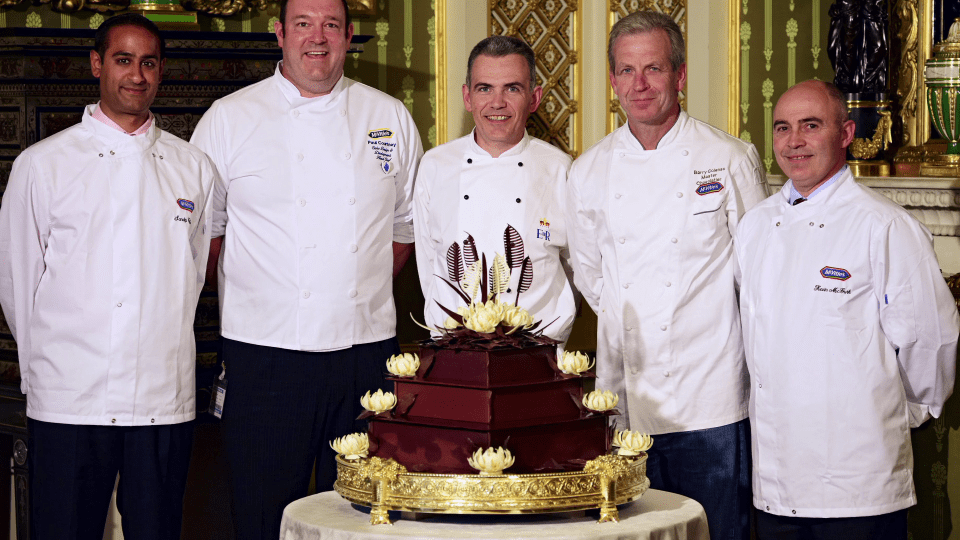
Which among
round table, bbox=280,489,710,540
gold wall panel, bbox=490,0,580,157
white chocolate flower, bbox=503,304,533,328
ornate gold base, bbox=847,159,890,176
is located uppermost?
gold wall panel, bbox=490,0,580,157

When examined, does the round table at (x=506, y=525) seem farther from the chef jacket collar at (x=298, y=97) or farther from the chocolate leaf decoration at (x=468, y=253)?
the chef jacket collar at (x=298, y=97)

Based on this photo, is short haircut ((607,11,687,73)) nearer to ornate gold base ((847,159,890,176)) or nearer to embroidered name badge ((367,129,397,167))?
embroidered name badge ((367,129,397,167))

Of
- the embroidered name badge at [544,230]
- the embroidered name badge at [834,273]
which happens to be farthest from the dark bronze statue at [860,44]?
the embroidered name badge at [834,273]

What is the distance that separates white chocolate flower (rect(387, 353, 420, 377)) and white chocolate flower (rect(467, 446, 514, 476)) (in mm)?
251

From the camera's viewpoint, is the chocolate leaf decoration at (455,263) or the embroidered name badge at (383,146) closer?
the chocolate leaf decoration at (455,263)

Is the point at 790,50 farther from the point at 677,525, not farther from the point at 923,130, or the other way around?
the point at 677,525

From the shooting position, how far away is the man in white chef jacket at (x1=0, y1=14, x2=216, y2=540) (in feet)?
10.2

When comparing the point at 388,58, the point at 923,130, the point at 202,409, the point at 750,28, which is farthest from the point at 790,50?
the point at 202,409

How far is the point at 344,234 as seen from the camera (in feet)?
11.3

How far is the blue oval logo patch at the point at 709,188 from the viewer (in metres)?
3.20

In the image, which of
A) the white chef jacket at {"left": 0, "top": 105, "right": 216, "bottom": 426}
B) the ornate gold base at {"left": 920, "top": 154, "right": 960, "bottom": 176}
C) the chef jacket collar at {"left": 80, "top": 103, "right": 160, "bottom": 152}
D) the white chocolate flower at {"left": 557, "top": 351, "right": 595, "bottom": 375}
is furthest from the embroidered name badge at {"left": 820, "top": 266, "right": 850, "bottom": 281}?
the ornate gold base at {"left": 920, "top": 154, "right": 960, "bottom": 176}

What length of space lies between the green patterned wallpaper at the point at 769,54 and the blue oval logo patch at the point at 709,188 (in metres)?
2.82

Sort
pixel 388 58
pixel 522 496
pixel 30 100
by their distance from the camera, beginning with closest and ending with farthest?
pixel 522 496
pixel 30 100
pixel 388 58

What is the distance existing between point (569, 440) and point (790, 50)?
158 inches
